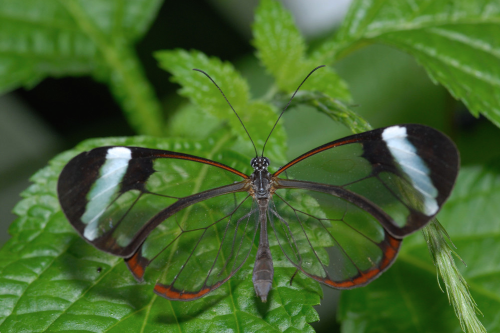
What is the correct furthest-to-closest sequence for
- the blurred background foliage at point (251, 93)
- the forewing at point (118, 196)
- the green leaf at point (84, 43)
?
the blurred background foliage at point (251, 93) < the green leaf at point (84, 43) < the forewing at point (118, 196)

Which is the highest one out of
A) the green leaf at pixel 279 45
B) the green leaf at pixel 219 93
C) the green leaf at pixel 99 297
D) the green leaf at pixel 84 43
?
the green leaf at pixel 84 43

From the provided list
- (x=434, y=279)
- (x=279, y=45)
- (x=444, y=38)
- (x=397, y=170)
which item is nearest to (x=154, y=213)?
(x=397, y=170)

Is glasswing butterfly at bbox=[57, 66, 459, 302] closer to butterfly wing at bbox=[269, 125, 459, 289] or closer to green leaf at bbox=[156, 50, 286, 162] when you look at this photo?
butterfly wing at bbox=[269, 125, 459, 289]

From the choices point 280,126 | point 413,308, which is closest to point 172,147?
point 280,126

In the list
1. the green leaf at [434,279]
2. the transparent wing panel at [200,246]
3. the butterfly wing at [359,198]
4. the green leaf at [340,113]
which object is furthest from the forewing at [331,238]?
the green leaf at [434,279]

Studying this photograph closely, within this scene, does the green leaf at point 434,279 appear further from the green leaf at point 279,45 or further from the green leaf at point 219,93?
the green leaf at point 279,45

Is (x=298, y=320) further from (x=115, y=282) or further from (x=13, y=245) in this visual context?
(x=13, y=245)

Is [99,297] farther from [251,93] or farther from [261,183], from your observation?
[251,93]

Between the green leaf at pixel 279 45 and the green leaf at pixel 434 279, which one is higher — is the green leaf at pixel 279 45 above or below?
above
